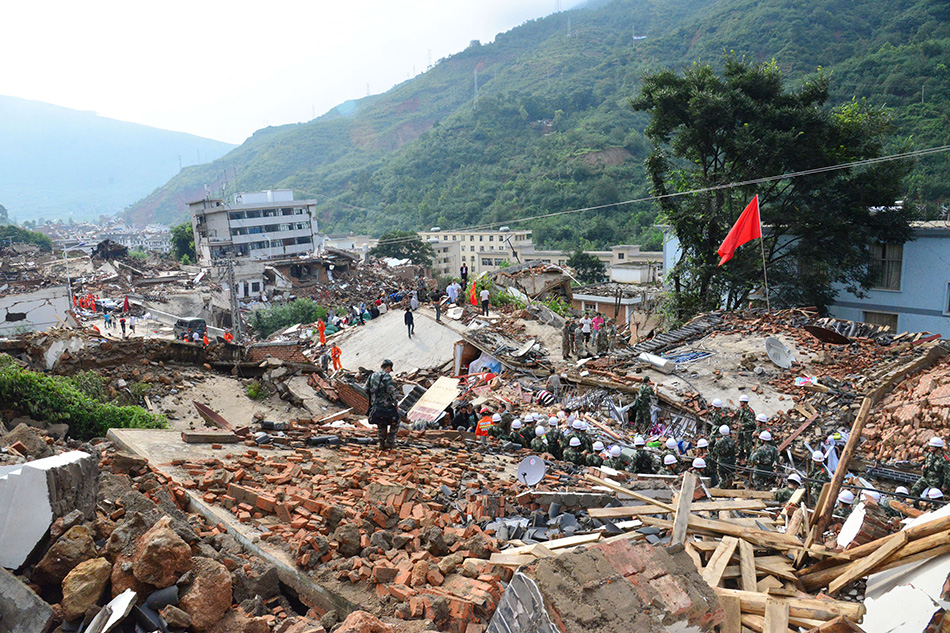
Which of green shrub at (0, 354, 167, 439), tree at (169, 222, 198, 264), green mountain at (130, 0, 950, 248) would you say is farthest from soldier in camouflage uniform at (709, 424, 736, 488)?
tree at (169, 222, 198, 264)

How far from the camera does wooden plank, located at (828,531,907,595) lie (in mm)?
3988

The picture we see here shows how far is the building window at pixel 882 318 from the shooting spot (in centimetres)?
1867

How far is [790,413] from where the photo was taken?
35.4 feet

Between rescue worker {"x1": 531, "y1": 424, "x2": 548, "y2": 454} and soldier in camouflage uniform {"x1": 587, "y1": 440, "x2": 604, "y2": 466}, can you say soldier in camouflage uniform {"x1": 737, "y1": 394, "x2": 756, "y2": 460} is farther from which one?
rescue worker {"x1": 531, "y1": 424, "x2": 548, "y2": 454}

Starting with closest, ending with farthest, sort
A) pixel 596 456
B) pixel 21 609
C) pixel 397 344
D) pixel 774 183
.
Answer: pixel 21 609 < pixel 596 456 < pixel 774 183 < pixel 397 344

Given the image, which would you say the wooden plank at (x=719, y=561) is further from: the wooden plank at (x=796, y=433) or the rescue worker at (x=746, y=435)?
the wooden plank at (x=796, y=433)

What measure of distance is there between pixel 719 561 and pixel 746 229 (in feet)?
38.7

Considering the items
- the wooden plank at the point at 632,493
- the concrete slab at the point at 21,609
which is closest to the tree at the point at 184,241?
the wooden plank at the point at 632,493

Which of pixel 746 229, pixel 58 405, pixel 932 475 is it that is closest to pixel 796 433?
pixel 932 475

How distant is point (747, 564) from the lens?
14.0 ft

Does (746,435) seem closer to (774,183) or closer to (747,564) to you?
(747,564)

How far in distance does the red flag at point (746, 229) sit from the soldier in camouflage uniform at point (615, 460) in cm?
765

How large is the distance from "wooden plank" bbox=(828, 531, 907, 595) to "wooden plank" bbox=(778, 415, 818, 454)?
20.7ft

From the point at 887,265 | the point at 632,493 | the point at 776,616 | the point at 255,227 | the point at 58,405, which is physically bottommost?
the point at 632,493
